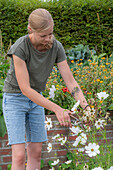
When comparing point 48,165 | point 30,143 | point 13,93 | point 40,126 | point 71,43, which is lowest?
point 48,165

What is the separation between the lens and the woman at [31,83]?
192 cm

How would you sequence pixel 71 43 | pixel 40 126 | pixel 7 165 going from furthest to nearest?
pixel 71 43 < pixel 7 165 < pixel 40 126

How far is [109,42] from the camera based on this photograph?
6.26 m

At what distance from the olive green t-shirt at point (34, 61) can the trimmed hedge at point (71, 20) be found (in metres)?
3.84

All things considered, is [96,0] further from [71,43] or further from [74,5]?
[71,43]

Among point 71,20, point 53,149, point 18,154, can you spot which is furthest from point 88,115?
point 71,20

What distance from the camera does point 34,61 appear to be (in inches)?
84.0

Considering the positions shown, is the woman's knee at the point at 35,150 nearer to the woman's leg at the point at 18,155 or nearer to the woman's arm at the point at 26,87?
the woman's leg at the point at 18,155

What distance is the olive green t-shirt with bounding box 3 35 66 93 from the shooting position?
6.77ft

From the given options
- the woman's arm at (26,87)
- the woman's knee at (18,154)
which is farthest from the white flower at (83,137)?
the woman's knee at (18,154)

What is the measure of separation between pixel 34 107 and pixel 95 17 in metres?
4.59

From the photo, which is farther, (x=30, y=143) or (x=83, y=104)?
(x=30, y=143)

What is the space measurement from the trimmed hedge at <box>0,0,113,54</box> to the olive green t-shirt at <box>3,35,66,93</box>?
12.6 feet

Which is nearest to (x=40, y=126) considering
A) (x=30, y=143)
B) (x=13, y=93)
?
(x=30, y=143)
